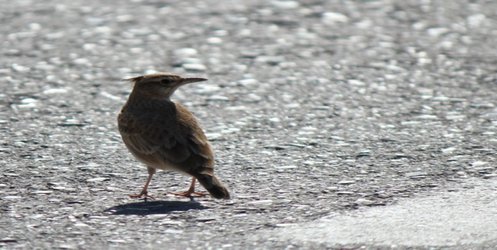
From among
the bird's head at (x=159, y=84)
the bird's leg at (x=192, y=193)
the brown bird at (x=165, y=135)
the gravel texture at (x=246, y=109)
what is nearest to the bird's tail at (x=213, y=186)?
the brown bird at (x=165, y=135)

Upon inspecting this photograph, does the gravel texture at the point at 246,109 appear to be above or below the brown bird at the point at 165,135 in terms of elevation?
below

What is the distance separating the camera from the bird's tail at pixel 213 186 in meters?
7.59

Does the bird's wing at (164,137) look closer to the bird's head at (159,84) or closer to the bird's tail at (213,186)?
the bird's tail at (213,186)

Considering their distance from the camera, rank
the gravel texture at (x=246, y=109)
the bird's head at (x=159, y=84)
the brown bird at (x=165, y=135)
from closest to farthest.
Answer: the gravel texture at (x=246, y=109)
the brown bird at (x=165, y=135)
the bird's head at (x=159, y=84)

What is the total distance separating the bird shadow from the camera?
7562mm

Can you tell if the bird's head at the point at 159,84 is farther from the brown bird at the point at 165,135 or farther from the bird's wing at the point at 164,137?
the bird's wing at the point at 164,137

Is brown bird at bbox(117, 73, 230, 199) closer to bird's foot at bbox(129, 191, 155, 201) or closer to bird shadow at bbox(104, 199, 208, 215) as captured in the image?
bird's foot at bbox(129, 191, 155, 201)

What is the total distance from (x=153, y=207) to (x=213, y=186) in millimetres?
416

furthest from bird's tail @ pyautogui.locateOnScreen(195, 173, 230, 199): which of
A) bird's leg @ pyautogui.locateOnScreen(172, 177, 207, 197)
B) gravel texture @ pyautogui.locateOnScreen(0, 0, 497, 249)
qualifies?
bird's leg @ pyautogui.locateOnScreen(172, 177, 207, 197)

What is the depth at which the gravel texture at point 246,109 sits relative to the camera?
24.8ft

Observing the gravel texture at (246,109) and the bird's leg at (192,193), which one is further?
the bird's leg at (192,193)

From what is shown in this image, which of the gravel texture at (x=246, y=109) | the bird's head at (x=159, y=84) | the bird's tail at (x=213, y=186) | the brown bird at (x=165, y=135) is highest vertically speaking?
the bird's head at (x=159, y=84)

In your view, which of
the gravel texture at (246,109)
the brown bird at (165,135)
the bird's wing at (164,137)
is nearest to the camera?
the gravel texture at (246,109)

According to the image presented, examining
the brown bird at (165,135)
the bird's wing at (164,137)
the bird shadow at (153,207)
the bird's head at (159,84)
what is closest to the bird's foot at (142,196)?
the brown bird at (165,135)
